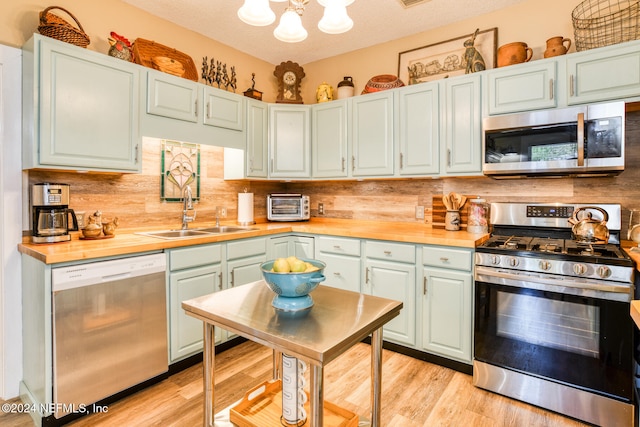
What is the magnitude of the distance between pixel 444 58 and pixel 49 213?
10.7 ft

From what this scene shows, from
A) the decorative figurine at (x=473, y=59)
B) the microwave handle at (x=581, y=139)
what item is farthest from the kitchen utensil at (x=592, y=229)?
the decorative figurine at (x=473, y=59)

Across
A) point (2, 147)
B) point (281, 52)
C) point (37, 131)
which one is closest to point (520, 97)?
point (281, 52)

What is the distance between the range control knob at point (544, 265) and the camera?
1976mm

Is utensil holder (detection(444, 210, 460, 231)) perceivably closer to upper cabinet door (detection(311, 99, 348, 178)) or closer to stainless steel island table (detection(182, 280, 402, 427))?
upper cabinet door (detection(311, 99, 348, 178))

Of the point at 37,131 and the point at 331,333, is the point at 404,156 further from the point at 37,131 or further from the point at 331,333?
the point at 37,131

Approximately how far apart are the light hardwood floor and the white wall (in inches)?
12.4

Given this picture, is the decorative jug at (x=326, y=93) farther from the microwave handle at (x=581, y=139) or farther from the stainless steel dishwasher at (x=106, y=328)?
the stainless steel dishwasher at (x=106, y=328)

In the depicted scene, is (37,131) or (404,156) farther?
(404,156)

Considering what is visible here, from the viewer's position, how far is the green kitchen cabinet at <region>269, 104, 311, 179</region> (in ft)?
11.4

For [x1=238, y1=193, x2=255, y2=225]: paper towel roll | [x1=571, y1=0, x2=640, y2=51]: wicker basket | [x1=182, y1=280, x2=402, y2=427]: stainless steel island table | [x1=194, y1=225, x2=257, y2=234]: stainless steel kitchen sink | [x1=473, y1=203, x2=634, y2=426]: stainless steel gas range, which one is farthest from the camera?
[x1=238, y1=193, x2=255, y2=225]: paper towel roll

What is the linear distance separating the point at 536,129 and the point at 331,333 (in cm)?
214

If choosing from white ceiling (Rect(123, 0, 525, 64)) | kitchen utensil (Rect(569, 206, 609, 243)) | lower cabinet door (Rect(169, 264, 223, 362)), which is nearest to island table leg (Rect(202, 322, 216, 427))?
lower cabinet door (Rect(169, 264, 223, 362))

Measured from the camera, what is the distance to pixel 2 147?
81.5 inches

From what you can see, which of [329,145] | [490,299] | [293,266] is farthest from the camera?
[329,145]
